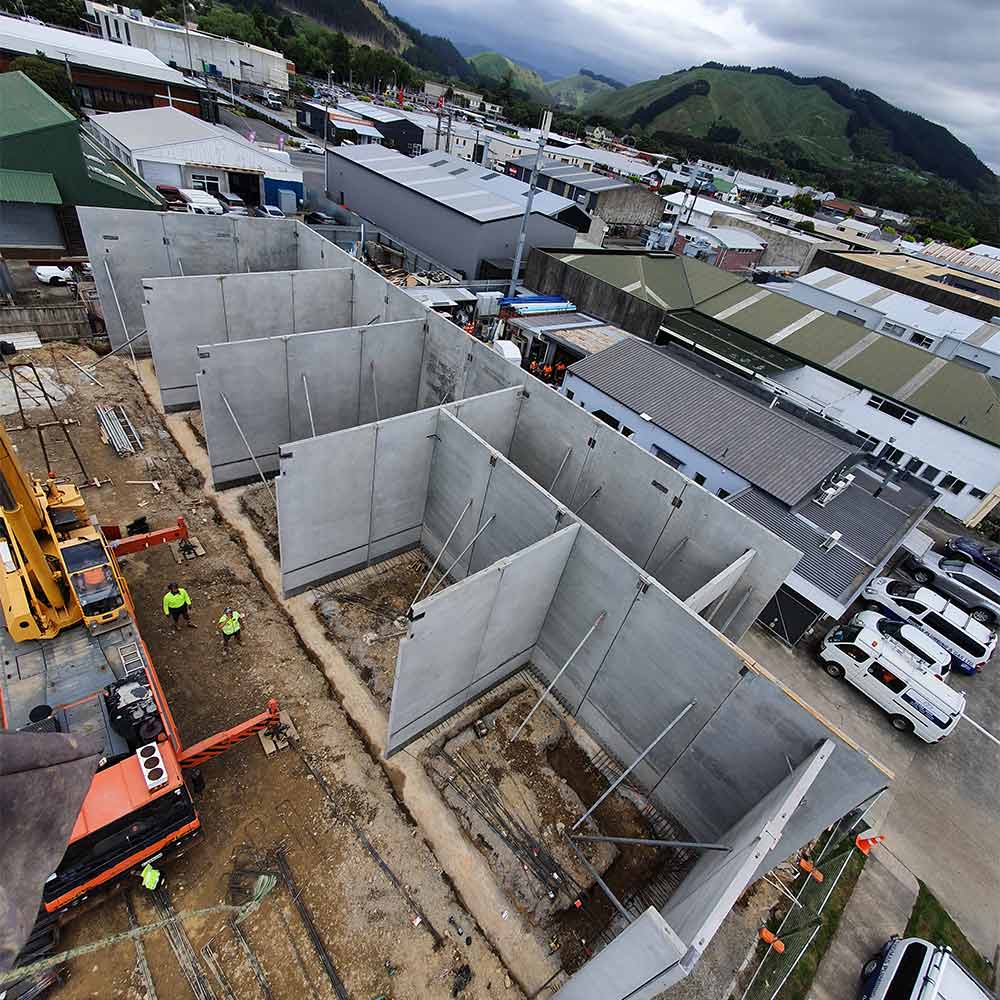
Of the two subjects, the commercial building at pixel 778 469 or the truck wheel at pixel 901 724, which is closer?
the truck wheel at pixel 901 724

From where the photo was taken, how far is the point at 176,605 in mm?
10938

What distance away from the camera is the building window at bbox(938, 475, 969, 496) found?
21828mm

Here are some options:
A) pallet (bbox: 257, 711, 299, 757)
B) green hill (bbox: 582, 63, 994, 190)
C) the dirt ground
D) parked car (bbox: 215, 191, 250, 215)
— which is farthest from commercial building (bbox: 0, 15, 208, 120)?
green hill (bbox: 582, 63, 994, 190)

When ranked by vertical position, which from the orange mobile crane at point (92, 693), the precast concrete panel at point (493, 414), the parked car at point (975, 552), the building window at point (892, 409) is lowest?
the parked car at point (975, 552)

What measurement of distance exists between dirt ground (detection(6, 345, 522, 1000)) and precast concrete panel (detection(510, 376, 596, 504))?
23.9 ft

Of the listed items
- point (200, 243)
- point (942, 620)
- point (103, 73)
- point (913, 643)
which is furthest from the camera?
point (103, 73)

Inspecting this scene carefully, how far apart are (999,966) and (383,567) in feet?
46.7

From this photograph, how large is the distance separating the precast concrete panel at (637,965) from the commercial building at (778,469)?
10057 millimetres

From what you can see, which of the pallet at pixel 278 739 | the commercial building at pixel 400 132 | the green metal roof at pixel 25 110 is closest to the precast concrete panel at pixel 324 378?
the pallet at pixel 278 739

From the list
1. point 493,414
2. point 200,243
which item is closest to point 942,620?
point 493,414

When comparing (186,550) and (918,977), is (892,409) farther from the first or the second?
(186,550)

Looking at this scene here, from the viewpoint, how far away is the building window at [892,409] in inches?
873

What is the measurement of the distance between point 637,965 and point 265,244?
2504 centimetres

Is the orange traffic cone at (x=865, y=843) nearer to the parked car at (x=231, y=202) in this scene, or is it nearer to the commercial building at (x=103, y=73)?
Answer: the parked car at (x=231, y=202)
